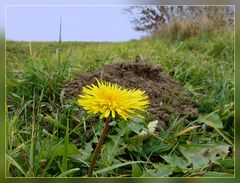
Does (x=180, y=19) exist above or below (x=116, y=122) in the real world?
above

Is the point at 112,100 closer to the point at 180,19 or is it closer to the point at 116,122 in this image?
the point at 116,122

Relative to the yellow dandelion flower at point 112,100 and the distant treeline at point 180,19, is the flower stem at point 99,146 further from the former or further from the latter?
the distant treeline at point 180,19

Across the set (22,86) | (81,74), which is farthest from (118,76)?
(22,86)

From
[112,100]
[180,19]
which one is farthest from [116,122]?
[180,19]

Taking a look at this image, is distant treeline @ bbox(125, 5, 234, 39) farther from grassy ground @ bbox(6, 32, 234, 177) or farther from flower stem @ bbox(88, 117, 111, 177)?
flower stem @ bbox(88, 117, 111, 177)

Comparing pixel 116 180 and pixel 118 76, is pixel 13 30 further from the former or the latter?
pixel 116 180

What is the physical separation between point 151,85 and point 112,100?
4.7 inches

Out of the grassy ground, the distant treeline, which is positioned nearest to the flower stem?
the grassy ground

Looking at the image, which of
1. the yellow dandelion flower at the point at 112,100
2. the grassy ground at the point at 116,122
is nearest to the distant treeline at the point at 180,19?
the grassy ground at the point at 116,122

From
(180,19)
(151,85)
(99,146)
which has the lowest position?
(99,146)

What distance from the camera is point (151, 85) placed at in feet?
3.92

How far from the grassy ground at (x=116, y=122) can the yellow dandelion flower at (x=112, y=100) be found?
0.09ft

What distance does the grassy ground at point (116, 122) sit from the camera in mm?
1114

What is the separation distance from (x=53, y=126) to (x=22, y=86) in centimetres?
10
